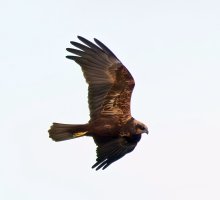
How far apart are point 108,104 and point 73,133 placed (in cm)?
113

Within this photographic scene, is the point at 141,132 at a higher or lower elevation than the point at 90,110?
lower

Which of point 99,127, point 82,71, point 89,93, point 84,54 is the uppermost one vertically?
point 84,54

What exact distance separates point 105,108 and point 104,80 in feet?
2.33

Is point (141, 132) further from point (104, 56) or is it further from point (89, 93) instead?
point (104, 56)

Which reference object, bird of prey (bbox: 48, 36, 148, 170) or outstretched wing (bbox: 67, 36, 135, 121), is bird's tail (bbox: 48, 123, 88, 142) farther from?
outstretched wing (bbox: 67, 36, 135, 121)

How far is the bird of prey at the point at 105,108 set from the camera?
586cm

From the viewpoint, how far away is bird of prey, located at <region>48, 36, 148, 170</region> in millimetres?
5863

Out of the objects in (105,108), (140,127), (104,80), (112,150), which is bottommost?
(112,150)

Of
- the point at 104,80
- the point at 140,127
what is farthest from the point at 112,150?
the point at 104,80

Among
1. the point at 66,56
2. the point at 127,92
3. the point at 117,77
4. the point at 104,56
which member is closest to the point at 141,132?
the point at 127,92

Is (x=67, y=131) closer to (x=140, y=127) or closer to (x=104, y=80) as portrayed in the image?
(x=104, y=80)

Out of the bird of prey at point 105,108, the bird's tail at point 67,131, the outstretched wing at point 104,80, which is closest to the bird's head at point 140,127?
the bird of prey at point 105,108

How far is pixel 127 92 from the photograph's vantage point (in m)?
6.02

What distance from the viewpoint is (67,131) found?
587 cm
